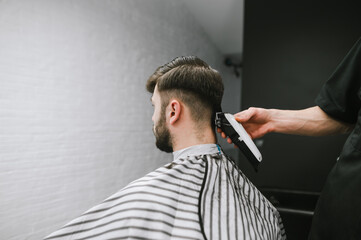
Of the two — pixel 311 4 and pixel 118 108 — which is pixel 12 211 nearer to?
pixel 118 108

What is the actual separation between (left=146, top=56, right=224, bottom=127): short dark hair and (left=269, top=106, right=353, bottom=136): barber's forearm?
374mm

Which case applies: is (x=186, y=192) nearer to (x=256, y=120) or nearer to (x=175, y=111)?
(x=175, y=111)

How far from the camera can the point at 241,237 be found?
2.35 ft

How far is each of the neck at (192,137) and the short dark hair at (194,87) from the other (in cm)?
6

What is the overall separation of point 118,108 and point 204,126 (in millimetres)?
1496

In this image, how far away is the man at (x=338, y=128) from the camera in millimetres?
763

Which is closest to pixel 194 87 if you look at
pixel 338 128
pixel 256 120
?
pixel 256 120

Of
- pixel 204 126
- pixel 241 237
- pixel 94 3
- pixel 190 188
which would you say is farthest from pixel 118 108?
pixel 241 237

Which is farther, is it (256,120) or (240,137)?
(256,120)

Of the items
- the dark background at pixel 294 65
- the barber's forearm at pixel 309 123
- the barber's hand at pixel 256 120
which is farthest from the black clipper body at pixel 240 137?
the dark background at pixel 294 65

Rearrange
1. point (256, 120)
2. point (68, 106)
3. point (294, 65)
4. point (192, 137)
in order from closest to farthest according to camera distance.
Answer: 1. point (192, 137)
2. point (256, 120)
3. point (68, 106)
4. point (294, 65)

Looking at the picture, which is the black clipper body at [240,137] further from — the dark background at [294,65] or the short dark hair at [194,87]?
the dark background at [294,65]

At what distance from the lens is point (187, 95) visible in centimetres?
109

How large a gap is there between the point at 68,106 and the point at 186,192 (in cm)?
148
